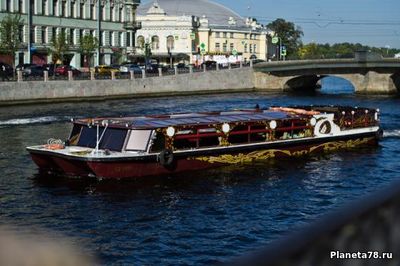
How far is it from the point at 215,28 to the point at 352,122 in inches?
3356

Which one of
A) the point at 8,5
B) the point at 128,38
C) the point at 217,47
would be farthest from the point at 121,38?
the point at 217,47

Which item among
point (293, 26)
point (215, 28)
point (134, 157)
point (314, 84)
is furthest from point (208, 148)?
point (293, 26)

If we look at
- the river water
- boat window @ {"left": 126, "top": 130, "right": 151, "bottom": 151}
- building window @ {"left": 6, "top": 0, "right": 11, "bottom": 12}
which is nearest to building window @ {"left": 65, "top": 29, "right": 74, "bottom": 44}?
building window @ {"left": 6, "top": 0, "right": 11, "bottom": 12}

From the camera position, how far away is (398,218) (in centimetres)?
157

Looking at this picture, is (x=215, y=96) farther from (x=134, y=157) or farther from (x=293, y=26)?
(x=293, y=26)

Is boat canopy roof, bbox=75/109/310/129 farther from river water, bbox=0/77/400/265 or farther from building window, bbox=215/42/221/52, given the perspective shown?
building window, bbox=215/42/221/52

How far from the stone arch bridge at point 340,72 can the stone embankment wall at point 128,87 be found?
1.88 m

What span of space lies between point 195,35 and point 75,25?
1569 inches

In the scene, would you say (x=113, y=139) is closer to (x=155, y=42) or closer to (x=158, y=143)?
(x=158, y=143)

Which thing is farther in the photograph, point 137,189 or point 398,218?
point 137,189

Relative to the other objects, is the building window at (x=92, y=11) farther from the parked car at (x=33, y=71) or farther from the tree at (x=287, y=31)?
the tree at (x=287, y=31)

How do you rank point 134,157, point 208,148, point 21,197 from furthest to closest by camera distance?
point 208,148
point 134,157
point 21,197

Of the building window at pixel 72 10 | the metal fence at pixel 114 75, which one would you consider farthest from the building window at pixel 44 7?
the metal fence at pixel 114 75

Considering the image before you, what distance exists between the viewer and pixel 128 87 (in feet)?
189
